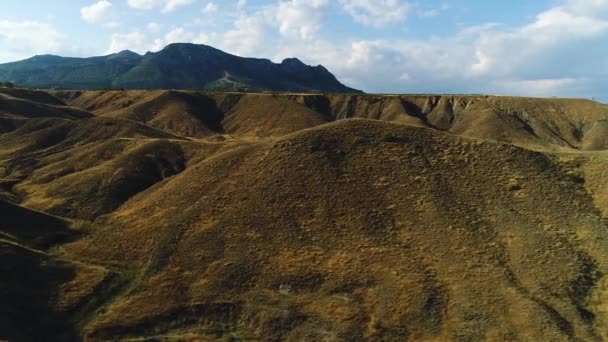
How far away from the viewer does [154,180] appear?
270 feet

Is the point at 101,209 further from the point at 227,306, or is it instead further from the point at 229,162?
the point at 227,306

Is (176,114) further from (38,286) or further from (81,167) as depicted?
(38,286)

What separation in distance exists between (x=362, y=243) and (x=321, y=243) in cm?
454

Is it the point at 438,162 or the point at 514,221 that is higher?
the point at 438,162

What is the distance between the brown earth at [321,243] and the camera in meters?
46.6

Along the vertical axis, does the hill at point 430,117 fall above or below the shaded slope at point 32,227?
above

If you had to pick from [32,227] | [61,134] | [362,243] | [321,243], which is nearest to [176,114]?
[61,134]

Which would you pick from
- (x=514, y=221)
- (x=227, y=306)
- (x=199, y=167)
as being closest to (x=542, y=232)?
(x=514, y=221)

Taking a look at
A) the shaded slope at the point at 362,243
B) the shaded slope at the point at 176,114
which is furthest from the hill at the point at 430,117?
the shaded slope at the point at 362,243

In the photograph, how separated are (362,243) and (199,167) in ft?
101

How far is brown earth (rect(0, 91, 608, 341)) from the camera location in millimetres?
46562

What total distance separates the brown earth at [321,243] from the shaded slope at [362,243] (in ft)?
0.61

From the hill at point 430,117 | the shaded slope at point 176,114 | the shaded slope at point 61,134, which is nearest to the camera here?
the shaded slope at point 61,134

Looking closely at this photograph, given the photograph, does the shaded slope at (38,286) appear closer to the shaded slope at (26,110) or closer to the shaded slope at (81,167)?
the shaded slope at (81,167)
